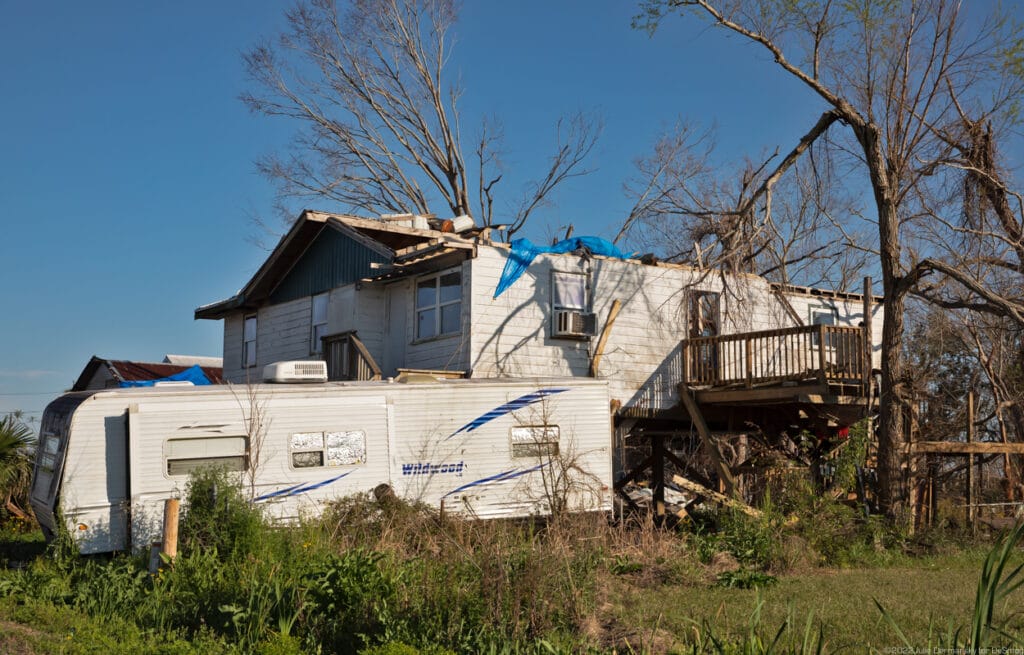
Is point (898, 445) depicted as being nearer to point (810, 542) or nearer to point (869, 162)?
point (810, 542)

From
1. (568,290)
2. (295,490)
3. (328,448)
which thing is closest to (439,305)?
(568,290)

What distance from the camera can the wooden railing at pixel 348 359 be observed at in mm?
20547

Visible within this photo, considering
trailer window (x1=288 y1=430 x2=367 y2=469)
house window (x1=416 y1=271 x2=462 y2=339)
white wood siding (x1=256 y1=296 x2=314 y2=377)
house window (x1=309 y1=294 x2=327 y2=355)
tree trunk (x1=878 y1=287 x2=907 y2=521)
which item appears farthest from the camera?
white wood siding (x1=256 y1=296 x2=314 y2=377)

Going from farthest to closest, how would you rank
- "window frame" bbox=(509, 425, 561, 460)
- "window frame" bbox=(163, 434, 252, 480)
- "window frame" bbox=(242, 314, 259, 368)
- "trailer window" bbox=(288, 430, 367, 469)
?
1. "window frame" bbox=(242, 314, 259, 368)
2. "window frame" bbox=(509, 425, 561, 460)
3. "trailer window" bbox=(288, 430, 367, 469)
4. "window frame" bbox=(163, 434, 252, 480)

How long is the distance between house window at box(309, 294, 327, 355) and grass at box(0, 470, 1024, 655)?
357 inches

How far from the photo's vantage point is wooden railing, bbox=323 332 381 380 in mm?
20547

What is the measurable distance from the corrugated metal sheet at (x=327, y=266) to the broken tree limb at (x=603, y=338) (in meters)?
4.91

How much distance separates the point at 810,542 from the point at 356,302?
11.1 metres

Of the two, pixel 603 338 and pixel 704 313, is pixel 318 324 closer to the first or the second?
pixel 603 338

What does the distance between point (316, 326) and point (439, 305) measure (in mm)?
4374

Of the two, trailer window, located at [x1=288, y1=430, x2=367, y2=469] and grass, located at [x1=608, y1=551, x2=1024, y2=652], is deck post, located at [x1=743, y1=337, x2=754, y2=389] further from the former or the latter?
trailer window, located at [x1=288, y1=430, x2=367, y2=469]

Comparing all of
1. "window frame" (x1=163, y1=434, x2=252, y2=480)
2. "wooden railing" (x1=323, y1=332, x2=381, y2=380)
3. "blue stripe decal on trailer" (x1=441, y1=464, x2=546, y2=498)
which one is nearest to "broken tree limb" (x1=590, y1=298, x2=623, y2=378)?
"blue stripe decal on trailer" (x1=441, y1=464, x2=546, y2=498)

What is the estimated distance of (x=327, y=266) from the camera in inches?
909

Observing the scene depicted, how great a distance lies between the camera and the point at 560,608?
8961 mm
